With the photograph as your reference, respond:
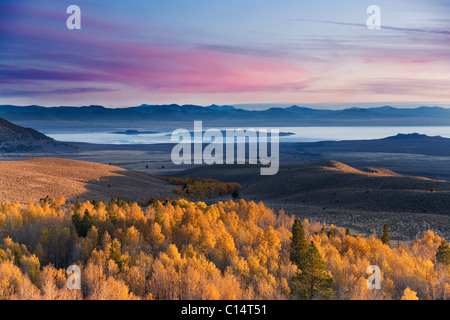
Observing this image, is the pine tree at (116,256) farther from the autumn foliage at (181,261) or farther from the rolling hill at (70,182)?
the rolling hill at (70,182)

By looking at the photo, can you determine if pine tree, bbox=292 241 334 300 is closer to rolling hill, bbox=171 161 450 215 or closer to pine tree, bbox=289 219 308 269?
pine tree, bbox=289 219 308 269

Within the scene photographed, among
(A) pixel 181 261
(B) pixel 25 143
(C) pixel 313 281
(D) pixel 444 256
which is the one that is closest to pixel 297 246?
(C) pixel 313 281

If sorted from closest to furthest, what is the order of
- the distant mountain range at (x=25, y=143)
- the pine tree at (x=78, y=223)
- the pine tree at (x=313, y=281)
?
the pine tree at (x=313, y=281) < the pine tree at (x=78, y=223) < the distant mountain range at (x=25, y=143)

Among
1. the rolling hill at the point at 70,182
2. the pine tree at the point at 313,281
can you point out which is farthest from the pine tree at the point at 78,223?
the rolling hill at the point at 70,182

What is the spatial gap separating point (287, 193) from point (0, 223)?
3697 centimetres

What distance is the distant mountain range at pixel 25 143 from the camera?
559 feet

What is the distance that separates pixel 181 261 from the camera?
60.6 feet

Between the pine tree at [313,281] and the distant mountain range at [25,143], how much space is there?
165911mm

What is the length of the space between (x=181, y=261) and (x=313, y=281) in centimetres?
562

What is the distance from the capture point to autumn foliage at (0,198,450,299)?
16000mm

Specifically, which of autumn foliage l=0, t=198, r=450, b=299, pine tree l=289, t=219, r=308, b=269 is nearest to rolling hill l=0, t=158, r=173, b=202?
autumn foliage l=0, t=198, r=450, b=299

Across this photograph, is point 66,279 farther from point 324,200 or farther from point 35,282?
point 324,200

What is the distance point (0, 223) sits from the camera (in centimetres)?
2447
